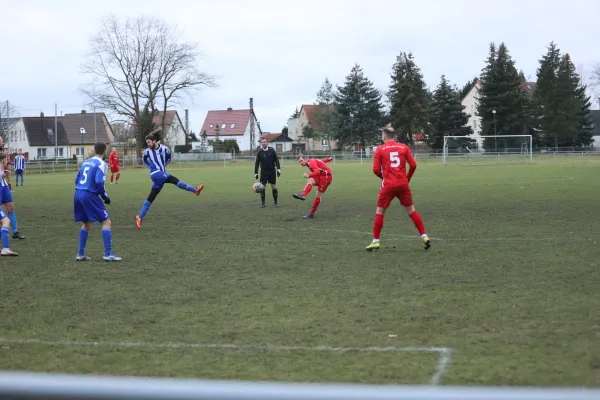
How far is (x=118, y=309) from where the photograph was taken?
24.7 feet

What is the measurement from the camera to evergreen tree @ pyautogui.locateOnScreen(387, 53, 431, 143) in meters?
84.2

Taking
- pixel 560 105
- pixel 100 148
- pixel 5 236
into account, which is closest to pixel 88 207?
pixel 100 148

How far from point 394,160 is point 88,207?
446 cm

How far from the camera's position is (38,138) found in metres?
99.9

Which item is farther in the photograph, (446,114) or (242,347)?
(446,114)

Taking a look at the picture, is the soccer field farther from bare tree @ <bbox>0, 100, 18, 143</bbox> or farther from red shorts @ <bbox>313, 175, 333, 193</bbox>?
bare tree @ <bbox>0, 100, 18, 143</bbox>

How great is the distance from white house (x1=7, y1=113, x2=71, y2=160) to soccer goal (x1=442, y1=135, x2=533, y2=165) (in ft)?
198

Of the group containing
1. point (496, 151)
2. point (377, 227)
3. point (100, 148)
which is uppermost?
point (496, 151)

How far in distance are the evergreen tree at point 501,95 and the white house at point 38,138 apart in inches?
2200

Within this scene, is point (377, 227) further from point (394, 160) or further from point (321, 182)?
point (321, 182)

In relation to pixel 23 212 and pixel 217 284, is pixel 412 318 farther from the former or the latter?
pixel 23 212

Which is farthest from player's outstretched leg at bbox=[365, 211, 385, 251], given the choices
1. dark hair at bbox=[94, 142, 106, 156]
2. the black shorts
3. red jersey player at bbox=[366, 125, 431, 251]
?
the black shorts

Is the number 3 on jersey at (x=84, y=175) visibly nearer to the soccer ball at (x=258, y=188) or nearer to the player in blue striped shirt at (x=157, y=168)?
the player in blue striped shirt at (x=157, y=168)

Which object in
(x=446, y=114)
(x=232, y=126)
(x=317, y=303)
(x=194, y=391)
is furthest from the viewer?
(x=232, y=126)
